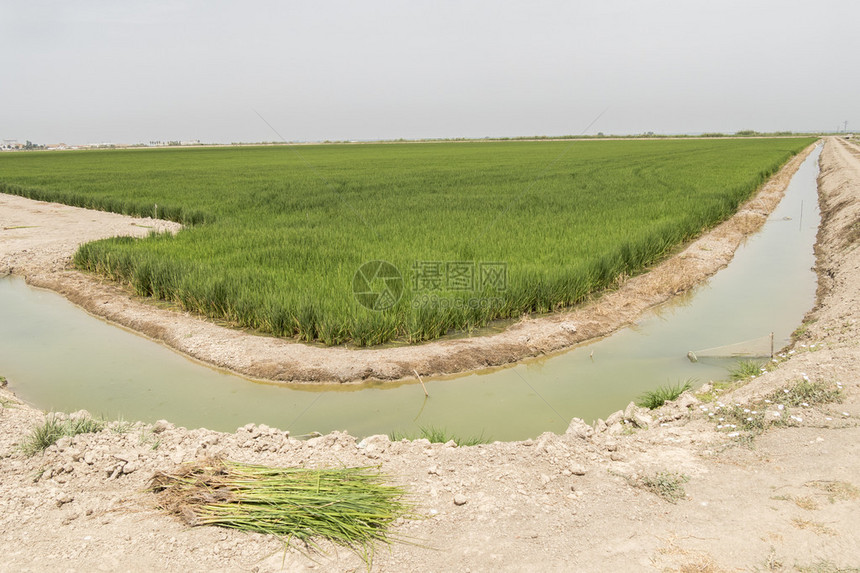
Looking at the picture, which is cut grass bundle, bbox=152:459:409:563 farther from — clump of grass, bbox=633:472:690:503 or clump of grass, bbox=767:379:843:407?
clump of grass, bbox=767:379:843:407

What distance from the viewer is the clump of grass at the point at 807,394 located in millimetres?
3508

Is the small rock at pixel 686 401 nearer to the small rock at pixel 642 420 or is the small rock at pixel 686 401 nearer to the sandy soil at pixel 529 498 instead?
the sandy soil at pixel 529 498

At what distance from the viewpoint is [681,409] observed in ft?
12.3

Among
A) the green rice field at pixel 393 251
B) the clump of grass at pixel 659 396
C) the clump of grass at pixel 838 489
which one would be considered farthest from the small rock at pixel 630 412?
the green rice field at pixel 393 251

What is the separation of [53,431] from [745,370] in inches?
208

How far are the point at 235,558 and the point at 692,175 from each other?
805 inches

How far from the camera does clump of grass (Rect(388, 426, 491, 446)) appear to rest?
12.0 ft

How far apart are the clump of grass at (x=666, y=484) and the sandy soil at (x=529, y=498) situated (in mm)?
38

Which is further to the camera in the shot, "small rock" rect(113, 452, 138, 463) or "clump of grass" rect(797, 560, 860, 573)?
"small rock" rect(113, 452, 138, 463)

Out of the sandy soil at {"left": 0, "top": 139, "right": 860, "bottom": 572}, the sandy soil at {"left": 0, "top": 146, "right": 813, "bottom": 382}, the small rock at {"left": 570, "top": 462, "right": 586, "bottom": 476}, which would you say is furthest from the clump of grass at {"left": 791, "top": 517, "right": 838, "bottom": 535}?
the sandy soil at {"left": 0, "top": 146, "right": 813, "bottom": 382}

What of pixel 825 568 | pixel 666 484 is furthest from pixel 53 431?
pixel 825 568

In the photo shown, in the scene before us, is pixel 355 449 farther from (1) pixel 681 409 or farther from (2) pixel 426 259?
(2) pixel 426 259

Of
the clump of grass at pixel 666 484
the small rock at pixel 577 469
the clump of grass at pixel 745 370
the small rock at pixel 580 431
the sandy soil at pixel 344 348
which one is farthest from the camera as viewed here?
the sandy soil at pixel 344 348

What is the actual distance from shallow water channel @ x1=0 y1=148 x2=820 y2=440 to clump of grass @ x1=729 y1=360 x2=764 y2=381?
0.12m
